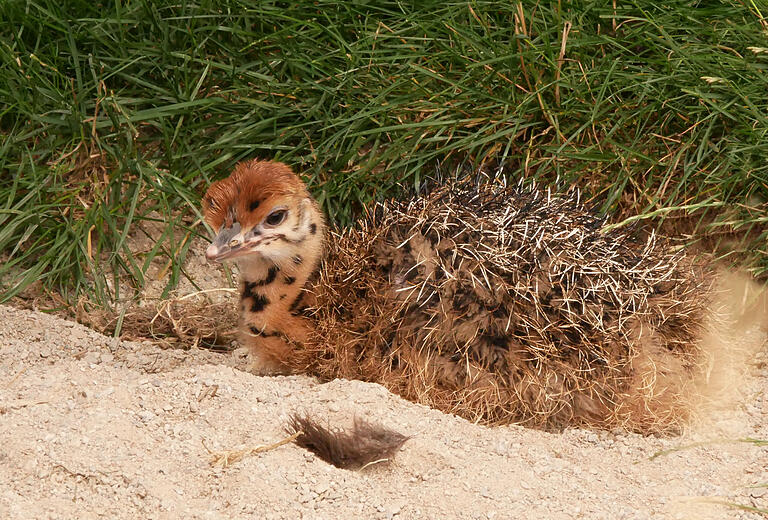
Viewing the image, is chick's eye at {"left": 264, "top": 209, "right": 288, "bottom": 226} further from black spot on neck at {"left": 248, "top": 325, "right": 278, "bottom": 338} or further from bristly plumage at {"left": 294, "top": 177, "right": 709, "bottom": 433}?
black spot on neck at {"left": 248, "top": 325, "right": 278, "bottom": 338}

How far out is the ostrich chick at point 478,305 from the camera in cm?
344

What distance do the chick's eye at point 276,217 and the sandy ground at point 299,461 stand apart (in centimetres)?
61

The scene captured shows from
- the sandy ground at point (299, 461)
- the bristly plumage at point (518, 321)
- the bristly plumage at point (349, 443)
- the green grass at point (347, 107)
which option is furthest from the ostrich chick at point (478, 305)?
the green grass at point (347, 107)

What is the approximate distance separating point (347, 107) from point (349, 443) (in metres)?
2.07

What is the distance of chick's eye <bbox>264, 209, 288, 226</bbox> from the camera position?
354cm

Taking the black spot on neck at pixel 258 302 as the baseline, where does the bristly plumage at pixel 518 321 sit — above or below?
above

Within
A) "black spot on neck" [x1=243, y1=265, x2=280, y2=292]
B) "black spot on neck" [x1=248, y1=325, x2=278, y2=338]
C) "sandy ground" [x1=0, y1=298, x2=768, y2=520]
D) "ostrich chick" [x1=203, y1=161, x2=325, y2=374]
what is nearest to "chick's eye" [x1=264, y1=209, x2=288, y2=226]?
"ostrich chick" [x1=203, y1=161, x2=325, y2=374]

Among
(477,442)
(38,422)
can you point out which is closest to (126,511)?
(38,422)

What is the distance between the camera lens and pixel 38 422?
3105 millimetres

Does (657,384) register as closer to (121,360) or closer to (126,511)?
(126,511)

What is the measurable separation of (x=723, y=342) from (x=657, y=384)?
0.49m

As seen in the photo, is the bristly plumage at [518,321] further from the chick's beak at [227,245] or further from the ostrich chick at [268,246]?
the chick's beak at [227,245]

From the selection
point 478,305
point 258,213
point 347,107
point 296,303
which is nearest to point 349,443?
point 478,305

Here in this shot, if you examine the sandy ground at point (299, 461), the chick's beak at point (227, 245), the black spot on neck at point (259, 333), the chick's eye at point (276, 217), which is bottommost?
the black spot on neck at point (259, 333)
